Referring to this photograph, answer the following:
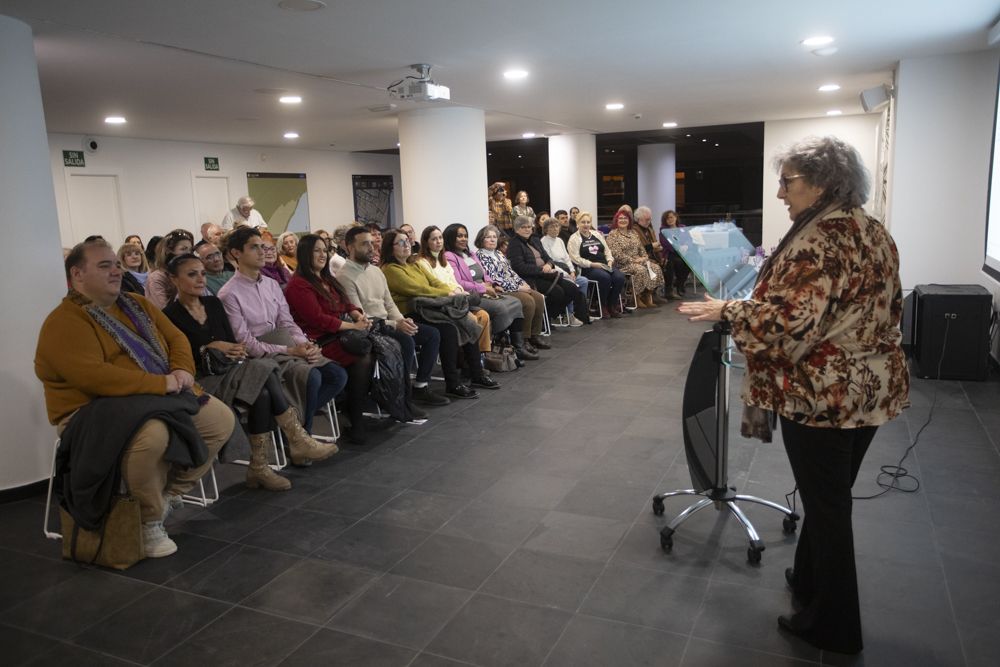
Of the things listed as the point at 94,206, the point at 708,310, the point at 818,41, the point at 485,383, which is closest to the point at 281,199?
the point at 94,206

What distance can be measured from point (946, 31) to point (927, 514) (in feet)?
12.6

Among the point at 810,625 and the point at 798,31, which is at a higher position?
the point at 798,31

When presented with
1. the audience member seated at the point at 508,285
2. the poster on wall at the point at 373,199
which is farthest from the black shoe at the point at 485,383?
the poster on wall at the point at 373,199

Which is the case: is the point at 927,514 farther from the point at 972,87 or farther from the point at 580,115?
the point at 580,115

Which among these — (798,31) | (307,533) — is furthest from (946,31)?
(307,533)

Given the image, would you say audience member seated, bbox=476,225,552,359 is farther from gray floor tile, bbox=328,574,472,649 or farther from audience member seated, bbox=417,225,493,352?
gray floor tile, bbox=328,574,472,649

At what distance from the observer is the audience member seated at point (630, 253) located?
941cm

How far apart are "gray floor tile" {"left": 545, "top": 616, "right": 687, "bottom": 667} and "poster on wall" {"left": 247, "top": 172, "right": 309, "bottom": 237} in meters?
12.1

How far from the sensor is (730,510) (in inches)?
123

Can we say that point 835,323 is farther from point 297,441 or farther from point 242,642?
point 297,441

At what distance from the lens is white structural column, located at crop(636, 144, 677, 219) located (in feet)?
53.8

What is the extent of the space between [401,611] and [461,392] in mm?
2974

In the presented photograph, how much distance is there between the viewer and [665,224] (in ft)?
37.7

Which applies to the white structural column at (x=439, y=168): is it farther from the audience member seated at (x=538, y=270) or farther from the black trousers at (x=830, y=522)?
the black trousers at (x=830, y=522)
